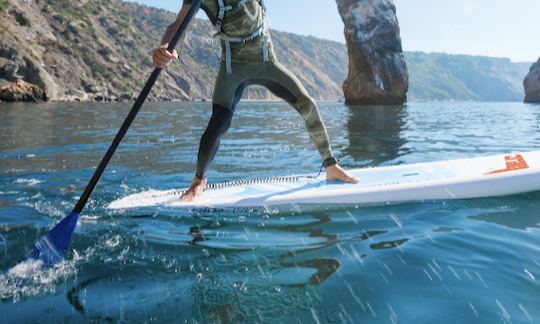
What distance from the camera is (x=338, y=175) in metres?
5.36

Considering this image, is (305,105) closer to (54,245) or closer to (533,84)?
(54,245)

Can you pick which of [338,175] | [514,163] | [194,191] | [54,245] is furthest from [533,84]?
[54,245]

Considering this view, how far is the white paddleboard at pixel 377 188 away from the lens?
15.1 feet

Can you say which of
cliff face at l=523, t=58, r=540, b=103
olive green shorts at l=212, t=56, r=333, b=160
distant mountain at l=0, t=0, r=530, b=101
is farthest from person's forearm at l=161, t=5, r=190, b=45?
cliff face at l=523, t=58, r=540, b=103

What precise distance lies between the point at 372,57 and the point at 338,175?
4123cm

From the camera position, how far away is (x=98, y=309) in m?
2.35

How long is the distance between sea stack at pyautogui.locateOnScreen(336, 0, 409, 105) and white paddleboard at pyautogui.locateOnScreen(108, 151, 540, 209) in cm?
3895

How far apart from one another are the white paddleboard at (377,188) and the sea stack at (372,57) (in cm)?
3895

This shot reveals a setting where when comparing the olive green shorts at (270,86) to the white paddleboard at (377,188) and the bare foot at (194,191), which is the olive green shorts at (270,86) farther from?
the bare foot at (194,191)

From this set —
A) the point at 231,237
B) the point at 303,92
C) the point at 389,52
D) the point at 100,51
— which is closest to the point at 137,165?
the point at 303,92

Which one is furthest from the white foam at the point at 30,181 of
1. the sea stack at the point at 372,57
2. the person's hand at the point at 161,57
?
the sea stack at the point at 372,57

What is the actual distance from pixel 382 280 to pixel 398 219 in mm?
1505

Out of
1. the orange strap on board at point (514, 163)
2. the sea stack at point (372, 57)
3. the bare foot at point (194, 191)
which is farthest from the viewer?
the sea stack at point (372, 57)

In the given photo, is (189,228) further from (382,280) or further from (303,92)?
(303,92)
